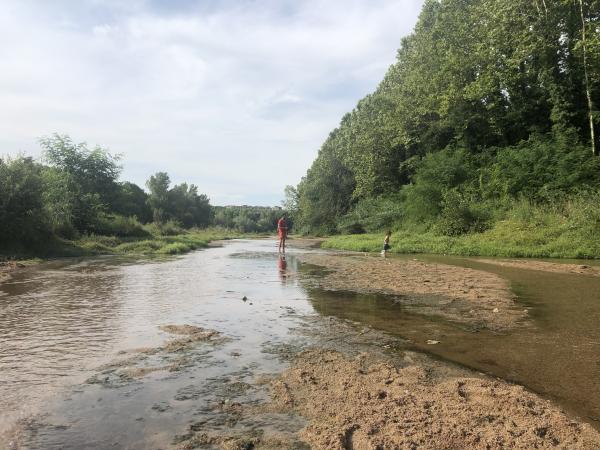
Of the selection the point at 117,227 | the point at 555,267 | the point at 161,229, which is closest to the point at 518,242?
the point at 555,267

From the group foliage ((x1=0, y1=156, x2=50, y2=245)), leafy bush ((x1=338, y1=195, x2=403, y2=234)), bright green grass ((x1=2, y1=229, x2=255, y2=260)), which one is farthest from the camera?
leafy bush ((x1=338, y1=195, x2=403, y2=234))

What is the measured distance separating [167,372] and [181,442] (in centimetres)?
181

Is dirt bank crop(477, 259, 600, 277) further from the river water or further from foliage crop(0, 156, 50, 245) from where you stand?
foliage crop(0, 156, 50, 245)

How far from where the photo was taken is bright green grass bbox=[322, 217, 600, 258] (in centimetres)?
2000

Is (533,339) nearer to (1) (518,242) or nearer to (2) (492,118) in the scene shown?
(1) (518,242)

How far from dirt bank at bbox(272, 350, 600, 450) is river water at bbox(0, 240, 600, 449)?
1.13 feet

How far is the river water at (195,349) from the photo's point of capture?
401cm

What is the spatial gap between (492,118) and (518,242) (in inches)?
516

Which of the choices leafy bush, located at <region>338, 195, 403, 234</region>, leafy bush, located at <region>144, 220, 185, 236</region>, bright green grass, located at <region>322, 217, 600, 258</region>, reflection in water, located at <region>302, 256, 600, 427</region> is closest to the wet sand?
bright green grass, located at <region>322, 217, 600, 258</region>

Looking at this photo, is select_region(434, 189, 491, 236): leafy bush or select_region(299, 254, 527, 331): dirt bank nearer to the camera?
select_region(299, 254, 527, 331): dirt bank

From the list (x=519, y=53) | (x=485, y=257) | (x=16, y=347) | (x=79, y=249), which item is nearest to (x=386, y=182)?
(x=519, y=53)

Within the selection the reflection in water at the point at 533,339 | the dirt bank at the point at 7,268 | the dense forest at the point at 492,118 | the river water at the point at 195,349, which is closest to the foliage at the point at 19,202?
the dirt bank at the point at 7,268

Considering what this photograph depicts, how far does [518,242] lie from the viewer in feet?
73.8

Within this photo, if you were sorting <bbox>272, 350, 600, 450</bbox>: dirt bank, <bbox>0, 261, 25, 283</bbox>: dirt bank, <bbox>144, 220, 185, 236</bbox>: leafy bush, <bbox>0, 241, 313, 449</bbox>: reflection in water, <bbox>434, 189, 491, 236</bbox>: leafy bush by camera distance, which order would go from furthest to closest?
<bbox>144, 220, 185, 236</bbox>: leafy bush < <bbox>434, 189, 491, 236</bbox>: leafy bush < <bbox>0, 261, 25, 283</bbox>: dirt bank < <bbox>0, 241, 313, 449</bbox>: reflection in water < <bbox>272, 350, 600, 450</bbox>: dirt bank
